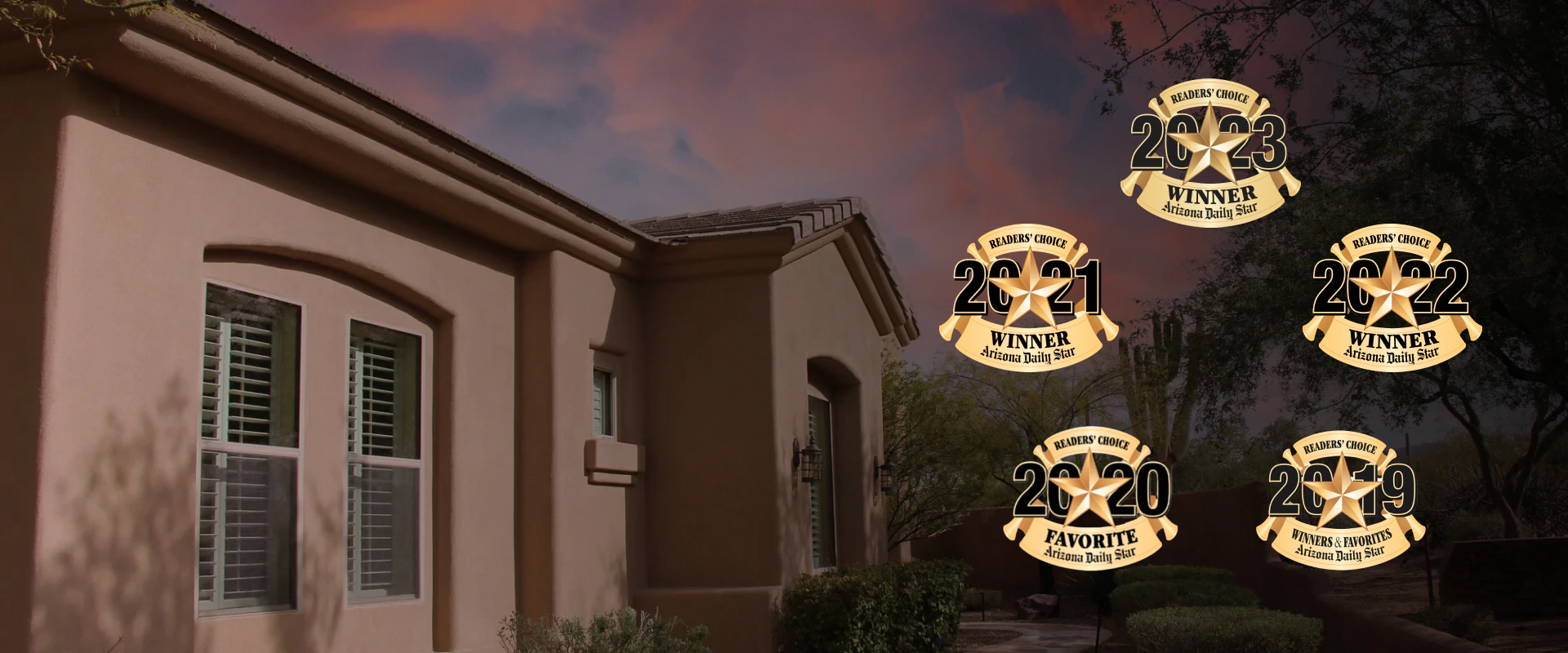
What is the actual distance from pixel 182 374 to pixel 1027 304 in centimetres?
793

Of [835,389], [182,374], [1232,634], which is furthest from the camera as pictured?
[835,389]

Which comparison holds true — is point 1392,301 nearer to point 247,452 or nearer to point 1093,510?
point 1093,510

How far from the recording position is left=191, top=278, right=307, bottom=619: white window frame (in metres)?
5.68

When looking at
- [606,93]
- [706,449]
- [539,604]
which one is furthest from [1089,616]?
[606,93]

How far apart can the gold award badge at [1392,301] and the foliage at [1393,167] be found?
6.1 inches

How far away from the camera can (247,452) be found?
6031 millimetres

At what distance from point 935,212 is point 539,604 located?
100ft

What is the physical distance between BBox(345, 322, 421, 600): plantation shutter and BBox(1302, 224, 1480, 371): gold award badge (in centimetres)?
788

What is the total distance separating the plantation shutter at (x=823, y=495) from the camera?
37.6 ft

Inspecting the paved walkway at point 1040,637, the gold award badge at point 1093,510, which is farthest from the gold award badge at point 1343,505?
the paved walkway at point 1040,637

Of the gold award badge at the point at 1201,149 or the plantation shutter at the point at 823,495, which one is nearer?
the gold award badge at the point at 1201,149

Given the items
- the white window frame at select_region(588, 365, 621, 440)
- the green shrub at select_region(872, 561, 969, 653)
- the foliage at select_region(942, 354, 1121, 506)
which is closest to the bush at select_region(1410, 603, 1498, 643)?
the green shrub at select_region(872, 561, 969, 653)

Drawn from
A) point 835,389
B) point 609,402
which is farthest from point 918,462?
point 609,402

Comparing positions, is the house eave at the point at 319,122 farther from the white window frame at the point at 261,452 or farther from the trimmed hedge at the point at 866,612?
the trimmed hedge at the point at 866,612
